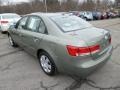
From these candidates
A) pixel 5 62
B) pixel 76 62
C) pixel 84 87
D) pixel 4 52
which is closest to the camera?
pixel 76 62

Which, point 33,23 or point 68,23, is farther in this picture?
point 33,23

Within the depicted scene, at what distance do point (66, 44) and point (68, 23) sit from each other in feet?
3.17

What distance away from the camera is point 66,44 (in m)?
3.19

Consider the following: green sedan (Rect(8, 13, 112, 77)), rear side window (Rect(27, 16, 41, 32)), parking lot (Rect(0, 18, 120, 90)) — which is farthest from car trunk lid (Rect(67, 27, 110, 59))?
rear side window (Rect(27, 16, 41, 32))

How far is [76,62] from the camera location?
316cm

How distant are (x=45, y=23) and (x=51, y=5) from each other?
43.6 metres

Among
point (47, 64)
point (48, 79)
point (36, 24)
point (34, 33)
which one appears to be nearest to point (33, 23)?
point (36, 24)

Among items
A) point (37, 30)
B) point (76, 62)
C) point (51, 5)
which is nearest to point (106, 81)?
point (76, 62)

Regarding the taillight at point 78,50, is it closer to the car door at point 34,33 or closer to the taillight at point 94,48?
the taillight at point 94,48

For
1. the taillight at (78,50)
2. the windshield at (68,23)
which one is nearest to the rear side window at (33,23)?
the windshield at (68,23)

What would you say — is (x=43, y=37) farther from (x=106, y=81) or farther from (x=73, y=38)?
(x=106, y=81)

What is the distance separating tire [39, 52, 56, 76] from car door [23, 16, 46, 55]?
0.33 meters

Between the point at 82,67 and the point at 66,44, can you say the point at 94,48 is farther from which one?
the point at 66,44

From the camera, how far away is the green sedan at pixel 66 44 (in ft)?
10.4
